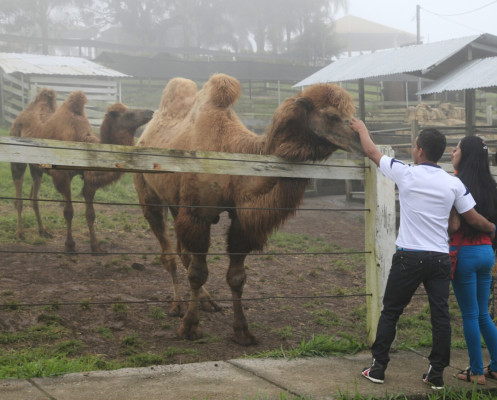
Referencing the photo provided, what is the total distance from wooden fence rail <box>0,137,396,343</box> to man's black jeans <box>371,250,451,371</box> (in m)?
0.83

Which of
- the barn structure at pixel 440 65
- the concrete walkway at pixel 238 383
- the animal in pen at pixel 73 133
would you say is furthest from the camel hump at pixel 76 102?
the barn structure at pixel 440 65

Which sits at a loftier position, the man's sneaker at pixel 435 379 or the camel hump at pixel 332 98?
the camel hump at pixel 332 98

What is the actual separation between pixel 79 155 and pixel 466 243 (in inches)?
104

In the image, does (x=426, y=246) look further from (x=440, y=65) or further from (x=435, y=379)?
(x=440, y=65)

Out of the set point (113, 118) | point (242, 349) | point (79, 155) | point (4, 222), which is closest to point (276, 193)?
point (242, 349)

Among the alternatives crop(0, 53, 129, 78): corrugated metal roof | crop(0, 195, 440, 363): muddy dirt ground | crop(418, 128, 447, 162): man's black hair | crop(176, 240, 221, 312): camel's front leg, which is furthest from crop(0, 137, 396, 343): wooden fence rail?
crop(0, 53, 129, 78): corrugated metal roof

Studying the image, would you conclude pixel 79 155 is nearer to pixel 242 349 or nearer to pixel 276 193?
pixel 276 193

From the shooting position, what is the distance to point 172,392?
4.28 metres

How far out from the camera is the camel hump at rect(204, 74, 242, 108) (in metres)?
7.27

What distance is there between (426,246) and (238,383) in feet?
4.88

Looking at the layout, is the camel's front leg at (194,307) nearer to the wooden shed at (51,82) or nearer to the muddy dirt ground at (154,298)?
the muddy dirt ground at (154,298)

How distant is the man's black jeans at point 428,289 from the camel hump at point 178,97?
464 cm

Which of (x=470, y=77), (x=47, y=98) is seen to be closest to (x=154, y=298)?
(x=47, y=98)

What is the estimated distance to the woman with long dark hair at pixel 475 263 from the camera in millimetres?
4770
